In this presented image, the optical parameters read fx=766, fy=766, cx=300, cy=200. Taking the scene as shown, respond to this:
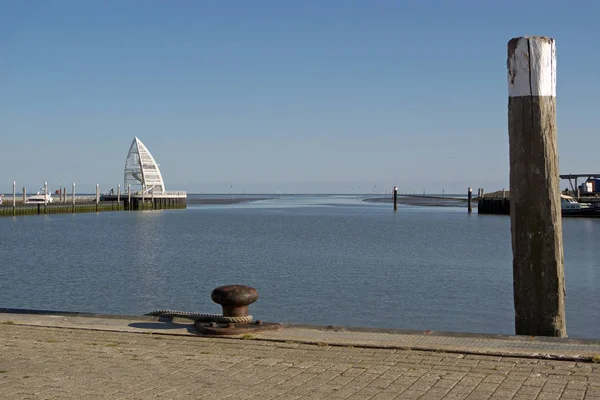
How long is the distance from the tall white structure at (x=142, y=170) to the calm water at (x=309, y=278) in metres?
75.3

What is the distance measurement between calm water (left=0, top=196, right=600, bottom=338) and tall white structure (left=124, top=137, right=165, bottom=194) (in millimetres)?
75256

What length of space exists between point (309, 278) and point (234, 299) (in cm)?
1768

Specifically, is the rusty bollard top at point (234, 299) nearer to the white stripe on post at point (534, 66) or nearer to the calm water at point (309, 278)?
the white stripe on post at point (534, 66)

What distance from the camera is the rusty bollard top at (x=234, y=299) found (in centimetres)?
919

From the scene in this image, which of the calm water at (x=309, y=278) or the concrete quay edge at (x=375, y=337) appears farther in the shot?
the calm water at (x=309, y=278)

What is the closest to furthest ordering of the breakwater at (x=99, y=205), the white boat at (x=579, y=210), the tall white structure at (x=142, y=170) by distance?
the white boat at (x=579, y=210) < the breakwater at (x=99, y=205) < the tall white structure at (x=142, y=170)

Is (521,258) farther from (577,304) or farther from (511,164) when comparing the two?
(577,304)

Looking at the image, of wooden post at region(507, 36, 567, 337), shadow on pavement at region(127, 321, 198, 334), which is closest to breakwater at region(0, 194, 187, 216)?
shadow on pavement at region(127, 321, 198, 334)

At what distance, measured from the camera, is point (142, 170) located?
4862 inches

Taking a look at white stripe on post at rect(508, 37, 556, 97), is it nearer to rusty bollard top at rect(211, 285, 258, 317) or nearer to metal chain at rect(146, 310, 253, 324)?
rusty bollard top at rect(211, 285, 258, 317)

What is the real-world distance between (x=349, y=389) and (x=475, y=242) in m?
41.1

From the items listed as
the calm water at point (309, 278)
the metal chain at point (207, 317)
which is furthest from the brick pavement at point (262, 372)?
the calm water at point (309, 278)

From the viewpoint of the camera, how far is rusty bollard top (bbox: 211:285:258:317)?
919 cm

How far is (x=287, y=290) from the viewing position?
76.3ft
